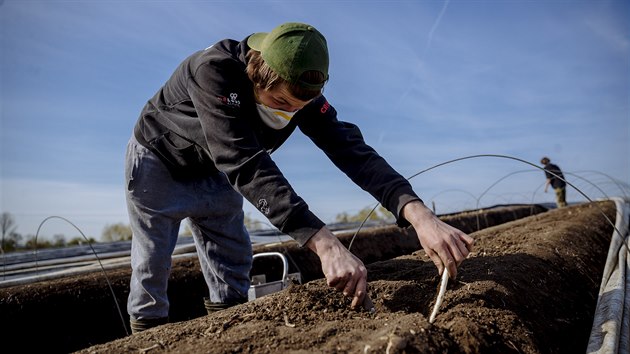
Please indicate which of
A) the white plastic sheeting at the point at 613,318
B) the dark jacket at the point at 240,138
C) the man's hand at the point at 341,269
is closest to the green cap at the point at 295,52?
the dark jacket at the point at 240,138

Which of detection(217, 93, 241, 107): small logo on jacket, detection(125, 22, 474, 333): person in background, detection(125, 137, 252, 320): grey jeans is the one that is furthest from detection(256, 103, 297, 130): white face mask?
detection(125, 137, 252, 320): grey jeans

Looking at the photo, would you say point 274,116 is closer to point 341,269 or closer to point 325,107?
point 325,107

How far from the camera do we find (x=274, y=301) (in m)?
1.88

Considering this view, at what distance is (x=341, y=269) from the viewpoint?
1.46 metres

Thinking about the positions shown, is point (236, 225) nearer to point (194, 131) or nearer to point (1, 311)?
point (194, 131)

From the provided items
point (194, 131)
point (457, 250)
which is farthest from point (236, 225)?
point (457, 250)

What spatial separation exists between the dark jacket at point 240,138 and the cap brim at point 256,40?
0.04 meters

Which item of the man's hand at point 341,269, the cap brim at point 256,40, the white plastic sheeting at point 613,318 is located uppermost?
the cap brim at point 256,40

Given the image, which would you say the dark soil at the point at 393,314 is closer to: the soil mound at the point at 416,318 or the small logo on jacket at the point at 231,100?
the soil mound at the point at 416,318

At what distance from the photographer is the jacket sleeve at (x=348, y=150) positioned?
6.87 ft

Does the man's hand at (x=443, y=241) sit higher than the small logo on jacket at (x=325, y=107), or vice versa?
the small logo on jacket at (x=325, y=107)

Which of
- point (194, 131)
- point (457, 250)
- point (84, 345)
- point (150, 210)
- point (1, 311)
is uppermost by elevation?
point (194, 131)

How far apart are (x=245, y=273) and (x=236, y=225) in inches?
11.7

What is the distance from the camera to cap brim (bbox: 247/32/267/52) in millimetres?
1914
